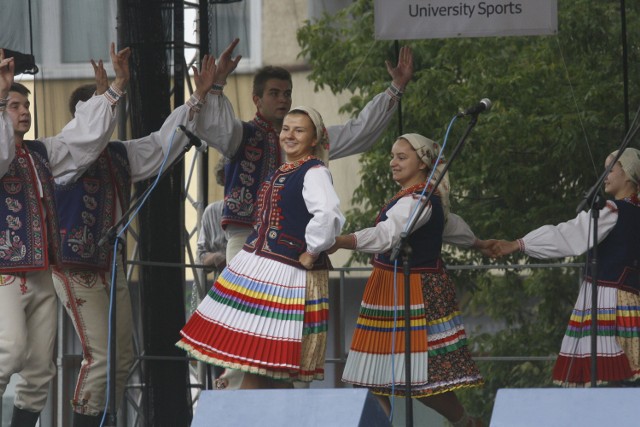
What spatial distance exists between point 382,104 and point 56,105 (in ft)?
5.06

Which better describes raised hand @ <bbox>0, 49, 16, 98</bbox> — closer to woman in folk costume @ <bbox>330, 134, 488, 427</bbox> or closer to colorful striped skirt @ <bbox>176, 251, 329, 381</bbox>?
colorful striped skirt @ <bbox>176, 251, 329, 381</bbox>

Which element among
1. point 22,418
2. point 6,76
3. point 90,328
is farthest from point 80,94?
point 22,418

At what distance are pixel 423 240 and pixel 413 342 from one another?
444mm

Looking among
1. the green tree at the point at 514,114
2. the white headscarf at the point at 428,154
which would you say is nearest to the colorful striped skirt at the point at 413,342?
the white headscarf at the point at 428,154

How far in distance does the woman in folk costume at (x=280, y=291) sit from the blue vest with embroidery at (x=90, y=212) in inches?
25.9

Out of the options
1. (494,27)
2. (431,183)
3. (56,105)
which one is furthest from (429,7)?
(56,105)

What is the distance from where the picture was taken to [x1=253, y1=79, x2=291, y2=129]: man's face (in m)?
6.63

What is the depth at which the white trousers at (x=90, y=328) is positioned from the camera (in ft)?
19.3

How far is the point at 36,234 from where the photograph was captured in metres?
5.52

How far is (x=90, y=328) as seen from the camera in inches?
234

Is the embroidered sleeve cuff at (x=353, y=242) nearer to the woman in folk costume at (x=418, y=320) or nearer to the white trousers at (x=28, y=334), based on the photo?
the woman in folk costume at (x=418, y=320)

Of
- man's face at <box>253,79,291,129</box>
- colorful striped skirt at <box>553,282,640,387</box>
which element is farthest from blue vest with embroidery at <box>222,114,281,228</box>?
colorful striped skirt at <box>553,282,640,387</box>

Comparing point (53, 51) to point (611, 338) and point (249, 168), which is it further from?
point (611, 338)

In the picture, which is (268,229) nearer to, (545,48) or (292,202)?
(292,202)
